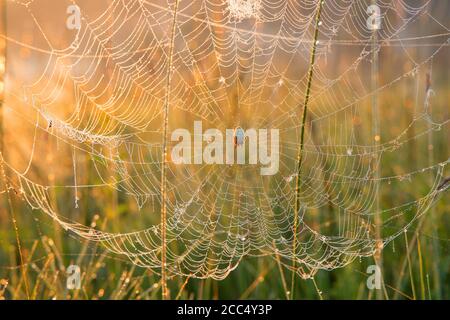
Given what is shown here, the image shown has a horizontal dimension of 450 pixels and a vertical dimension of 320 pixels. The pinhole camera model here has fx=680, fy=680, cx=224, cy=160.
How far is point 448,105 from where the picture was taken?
4.67 meters

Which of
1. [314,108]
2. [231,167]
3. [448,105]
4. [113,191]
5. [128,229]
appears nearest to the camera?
[113,191]

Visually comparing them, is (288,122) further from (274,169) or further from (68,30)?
(68,30)

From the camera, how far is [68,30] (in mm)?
3732

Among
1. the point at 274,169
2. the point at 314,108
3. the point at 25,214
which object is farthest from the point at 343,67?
the point at 25,214

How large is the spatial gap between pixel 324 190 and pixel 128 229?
Answer: 1.16 m

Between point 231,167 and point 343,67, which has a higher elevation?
point 343,67

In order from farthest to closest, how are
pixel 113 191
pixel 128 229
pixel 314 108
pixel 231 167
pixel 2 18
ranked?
pixel 314 108 → pixel 231 167 → pixel 128 229 → pixel 113 191 → pixel 2 18

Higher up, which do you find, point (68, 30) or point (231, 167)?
point (68, 30)
